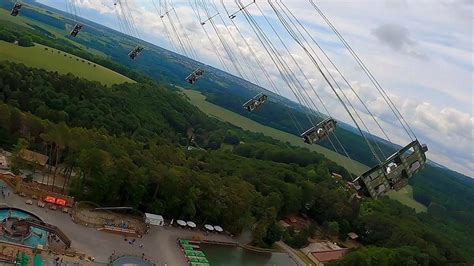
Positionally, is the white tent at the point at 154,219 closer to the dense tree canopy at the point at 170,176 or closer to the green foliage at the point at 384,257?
the dense tree canopy at the point at 170,176

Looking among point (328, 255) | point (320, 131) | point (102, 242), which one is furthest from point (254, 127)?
point (320, 131)

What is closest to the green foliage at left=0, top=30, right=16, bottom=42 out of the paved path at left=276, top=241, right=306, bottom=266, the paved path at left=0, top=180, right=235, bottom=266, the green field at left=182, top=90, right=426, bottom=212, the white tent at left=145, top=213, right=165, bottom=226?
the green field at left=182, top=90, right=426, bottom=212

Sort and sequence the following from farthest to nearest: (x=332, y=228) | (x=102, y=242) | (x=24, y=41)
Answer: (x=24, y=41), (x=332, y=228), (x=102, y=242)

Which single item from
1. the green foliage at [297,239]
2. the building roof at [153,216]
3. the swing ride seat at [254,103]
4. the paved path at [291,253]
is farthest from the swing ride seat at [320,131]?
the green foliage at [297,239]

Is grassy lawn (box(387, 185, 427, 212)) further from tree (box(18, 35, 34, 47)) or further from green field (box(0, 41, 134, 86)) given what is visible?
tree (box(18, 35, 34, 47))

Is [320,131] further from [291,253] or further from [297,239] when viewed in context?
[297,239]

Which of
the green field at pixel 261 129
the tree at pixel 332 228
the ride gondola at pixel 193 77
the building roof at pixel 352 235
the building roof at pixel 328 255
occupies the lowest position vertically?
the building roof at pixel 328 255

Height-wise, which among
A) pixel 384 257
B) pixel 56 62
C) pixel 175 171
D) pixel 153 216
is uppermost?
pixel 56 62
